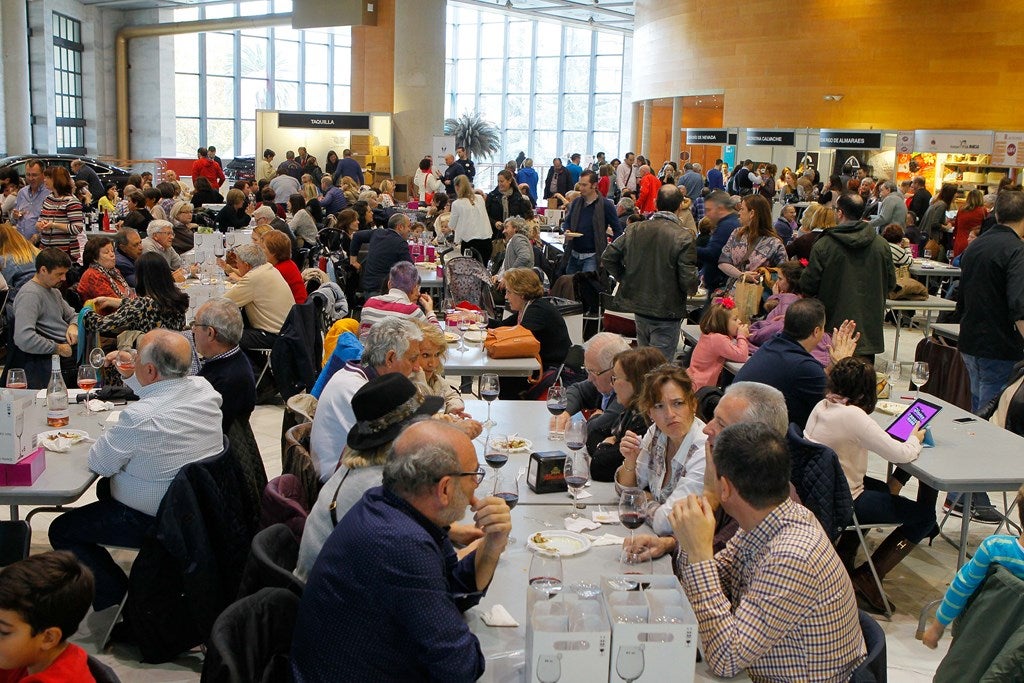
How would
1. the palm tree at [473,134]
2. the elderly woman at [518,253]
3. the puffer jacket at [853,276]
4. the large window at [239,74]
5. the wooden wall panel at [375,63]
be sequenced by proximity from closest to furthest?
the puffer jacket at [853,276], the elderly woman at [518,253], the wooden wall panel at [375,63], the large window at [239,74], the palm tree at [473,134]

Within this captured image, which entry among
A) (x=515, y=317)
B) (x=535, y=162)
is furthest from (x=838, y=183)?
(x=535, y=162)

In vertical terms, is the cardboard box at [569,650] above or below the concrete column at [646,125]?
below

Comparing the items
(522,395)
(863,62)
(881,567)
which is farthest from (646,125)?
(881,567)

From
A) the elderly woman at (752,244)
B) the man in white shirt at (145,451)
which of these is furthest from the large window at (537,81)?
the man in white shirt at (145,451)

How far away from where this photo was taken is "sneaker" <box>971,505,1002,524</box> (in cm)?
524

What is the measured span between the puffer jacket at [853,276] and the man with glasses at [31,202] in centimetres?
704

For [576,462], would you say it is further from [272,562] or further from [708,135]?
[708,135]

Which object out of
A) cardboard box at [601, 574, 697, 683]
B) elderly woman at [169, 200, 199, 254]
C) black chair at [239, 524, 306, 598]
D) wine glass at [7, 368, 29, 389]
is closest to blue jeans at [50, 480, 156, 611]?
wine glass at [7, 368, 29, 389]

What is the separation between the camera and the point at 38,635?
2242 mm

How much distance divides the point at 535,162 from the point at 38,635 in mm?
Result: 29781

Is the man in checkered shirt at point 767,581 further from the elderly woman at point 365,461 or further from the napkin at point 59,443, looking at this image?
the napkin at point 59,443

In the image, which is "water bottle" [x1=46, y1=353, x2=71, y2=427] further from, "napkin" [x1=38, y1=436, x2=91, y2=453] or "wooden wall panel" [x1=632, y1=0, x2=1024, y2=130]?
"wooden wall panel" [x1=632, y1=0, x2=1024, y2=130]

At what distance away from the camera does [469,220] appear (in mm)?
10383

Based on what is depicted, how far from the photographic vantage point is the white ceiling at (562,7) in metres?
24.8
